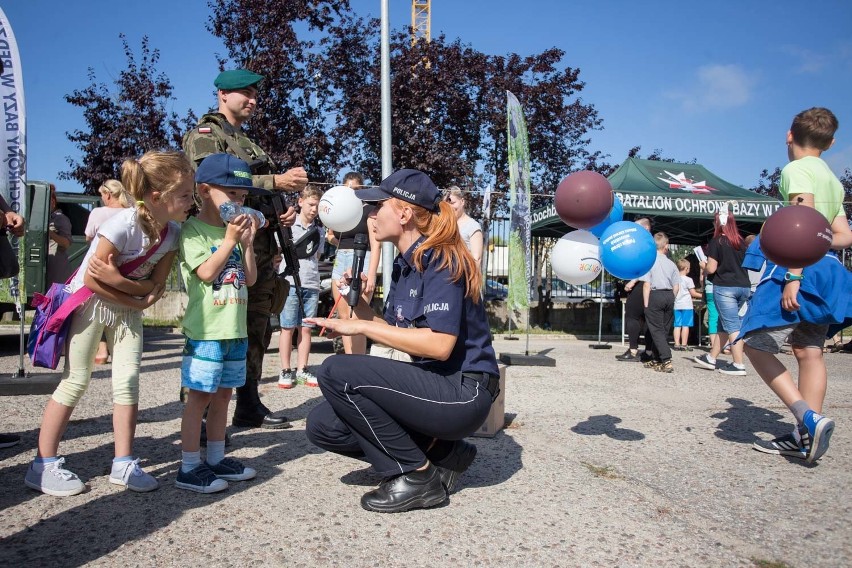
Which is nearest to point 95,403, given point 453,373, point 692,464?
point 453,373

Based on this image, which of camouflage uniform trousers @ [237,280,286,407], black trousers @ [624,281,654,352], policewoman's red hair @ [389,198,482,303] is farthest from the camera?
black trousers @ [624,281,654,352]

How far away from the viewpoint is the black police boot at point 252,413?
4.26m

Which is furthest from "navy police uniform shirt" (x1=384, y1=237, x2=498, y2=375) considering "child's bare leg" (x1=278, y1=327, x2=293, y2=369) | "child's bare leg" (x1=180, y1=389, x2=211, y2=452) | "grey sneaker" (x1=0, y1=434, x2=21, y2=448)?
"child's bare leg" (x1=278, y1=327, x2=293, y2=369)

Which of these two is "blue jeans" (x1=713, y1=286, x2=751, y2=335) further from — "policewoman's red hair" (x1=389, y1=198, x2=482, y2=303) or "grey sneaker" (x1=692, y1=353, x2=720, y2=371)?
"policewoman's red hair" (x1=389, y1=198, x2=482, y2=303)

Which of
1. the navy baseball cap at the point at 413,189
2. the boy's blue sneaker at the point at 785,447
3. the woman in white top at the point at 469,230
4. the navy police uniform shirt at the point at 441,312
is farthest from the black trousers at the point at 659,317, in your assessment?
the navy baseball cap at the point at 413,189

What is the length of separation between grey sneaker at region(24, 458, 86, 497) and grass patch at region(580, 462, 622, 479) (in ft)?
8.38

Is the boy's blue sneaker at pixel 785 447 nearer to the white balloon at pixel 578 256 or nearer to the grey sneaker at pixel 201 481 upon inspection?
the white balloon at pixel 578 256

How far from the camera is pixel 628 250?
371cm

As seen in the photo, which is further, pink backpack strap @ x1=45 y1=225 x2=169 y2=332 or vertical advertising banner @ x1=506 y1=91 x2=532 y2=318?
vertical advertising banner @ x1=506 y1=91 x2=532 y2=318

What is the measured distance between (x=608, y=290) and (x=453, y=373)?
15.2 m

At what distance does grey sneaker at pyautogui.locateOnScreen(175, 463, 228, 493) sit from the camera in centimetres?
296

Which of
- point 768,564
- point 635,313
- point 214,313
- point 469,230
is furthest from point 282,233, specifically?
point 635,313

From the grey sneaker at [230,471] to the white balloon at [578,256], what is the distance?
247cm

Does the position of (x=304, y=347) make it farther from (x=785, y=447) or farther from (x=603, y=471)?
(x=785, y=447)
